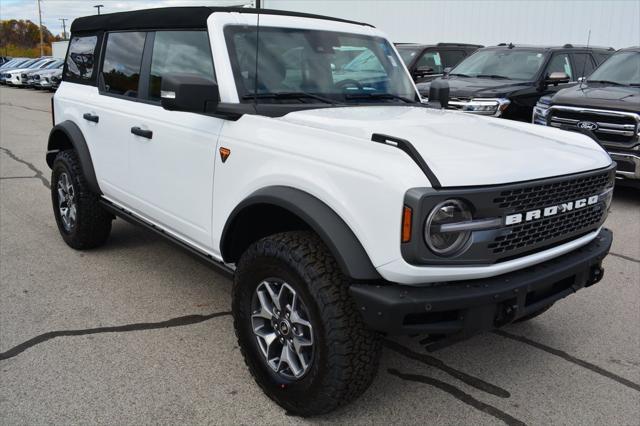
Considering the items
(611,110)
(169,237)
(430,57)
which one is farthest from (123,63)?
(430,57)

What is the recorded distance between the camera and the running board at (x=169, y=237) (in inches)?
131

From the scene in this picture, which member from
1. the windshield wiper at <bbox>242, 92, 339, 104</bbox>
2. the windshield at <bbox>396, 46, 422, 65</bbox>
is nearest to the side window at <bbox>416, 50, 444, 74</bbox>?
the windshield at <bbox>396, 46, 422, 65</bbox>

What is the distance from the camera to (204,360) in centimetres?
328

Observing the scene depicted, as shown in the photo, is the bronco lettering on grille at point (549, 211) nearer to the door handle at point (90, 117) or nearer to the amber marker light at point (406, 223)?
the amber marker light at point (406, 223)

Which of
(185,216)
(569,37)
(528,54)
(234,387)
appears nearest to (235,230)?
(185,216)

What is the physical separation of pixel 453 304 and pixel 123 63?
3.20 m

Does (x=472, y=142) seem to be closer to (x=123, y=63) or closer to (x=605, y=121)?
(x=123, y=63)

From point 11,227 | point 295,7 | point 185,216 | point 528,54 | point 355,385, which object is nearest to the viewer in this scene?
point 355,385

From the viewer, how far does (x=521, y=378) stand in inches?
126

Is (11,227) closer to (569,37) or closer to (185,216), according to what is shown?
(185,216)

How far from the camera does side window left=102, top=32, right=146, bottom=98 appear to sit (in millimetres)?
4133

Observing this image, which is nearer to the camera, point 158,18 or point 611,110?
point 158,18

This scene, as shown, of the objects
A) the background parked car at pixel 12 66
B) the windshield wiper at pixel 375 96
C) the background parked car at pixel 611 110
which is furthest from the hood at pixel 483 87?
the background parked car at pixel 12 66

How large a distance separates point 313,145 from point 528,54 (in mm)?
8317
